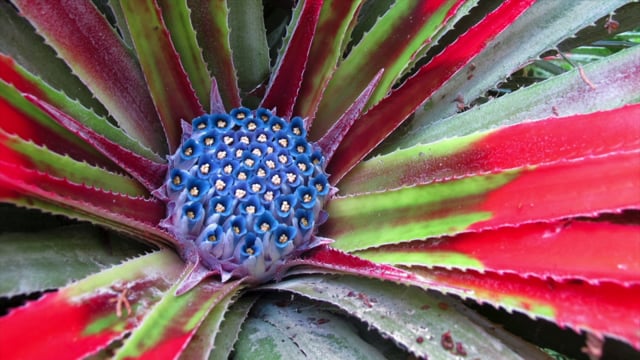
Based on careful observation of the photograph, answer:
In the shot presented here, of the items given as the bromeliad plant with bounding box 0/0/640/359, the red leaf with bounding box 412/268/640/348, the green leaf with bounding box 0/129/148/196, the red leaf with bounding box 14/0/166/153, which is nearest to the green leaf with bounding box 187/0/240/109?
the bromeliad plant with bounding box 0/0/640/359


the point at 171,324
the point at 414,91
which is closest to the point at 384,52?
the point at 414,91

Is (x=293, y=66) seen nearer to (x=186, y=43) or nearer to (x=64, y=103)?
(x=186, y=43)

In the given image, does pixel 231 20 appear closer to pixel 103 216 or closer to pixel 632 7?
pixel 103 216

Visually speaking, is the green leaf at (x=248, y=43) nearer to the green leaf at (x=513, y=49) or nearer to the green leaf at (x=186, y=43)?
the green leaf at (x=186, y=43)

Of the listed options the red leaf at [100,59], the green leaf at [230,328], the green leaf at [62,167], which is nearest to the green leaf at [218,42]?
the red leaf at [100,59]

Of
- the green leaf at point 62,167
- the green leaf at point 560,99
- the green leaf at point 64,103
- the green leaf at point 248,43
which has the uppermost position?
the green leaf at point 248,43

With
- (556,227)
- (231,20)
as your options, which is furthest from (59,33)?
(556,227)

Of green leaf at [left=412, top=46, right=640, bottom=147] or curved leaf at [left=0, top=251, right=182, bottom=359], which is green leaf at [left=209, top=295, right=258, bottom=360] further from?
Result: green leaf at [left=412, top=46, right=640, bottom=147]

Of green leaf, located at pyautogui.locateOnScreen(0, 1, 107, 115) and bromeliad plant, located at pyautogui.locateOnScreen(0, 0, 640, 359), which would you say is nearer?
bromeliad plant, located at pyautogui.locateOnScreen(0, 0, 640, 359)
